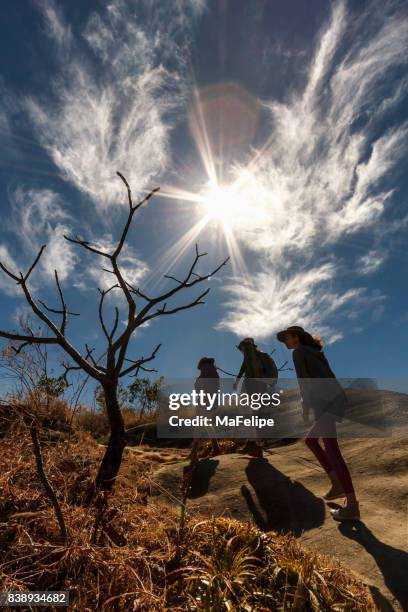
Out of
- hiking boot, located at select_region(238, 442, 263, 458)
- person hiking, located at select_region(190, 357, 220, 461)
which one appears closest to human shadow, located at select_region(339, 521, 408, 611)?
hiking boot, located at select_region(238, 442, 263, 458)

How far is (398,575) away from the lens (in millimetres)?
2723

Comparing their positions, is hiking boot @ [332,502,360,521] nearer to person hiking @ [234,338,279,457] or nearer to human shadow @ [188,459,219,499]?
human shadow @ [188,459,219,499]

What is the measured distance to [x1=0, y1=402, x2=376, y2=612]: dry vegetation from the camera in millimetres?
2125

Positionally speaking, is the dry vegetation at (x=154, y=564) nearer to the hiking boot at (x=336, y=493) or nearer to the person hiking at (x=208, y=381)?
the hiking boot at (x=336, y=493)

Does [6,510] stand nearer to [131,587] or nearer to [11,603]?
[11,603]

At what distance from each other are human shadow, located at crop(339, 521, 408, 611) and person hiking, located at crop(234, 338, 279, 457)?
4.55m

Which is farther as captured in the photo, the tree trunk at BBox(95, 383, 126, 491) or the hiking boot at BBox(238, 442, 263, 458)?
the hiking boot at BBox(238, 442, 263, 458)

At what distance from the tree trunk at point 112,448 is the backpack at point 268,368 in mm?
4835

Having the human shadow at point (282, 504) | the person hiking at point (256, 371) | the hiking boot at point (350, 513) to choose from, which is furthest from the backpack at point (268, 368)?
the hiking boot at point (350, 513)

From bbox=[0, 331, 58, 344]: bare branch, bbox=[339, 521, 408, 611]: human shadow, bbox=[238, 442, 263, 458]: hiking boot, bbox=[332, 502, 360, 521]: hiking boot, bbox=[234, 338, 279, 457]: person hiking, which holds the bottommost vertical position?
bbox=[339, 521, 408, 611]: human shadow

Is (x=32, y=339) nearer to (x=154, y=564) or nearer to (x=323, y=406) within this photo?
(x=154, y=564)

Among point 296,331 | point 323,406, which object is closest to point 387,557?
point 323,406

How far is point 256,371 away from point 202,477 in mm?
2902

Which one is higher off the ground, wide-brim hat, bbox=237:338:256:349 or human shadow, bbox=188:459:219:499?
wide-brim hat, bbox=237:338:256:349
